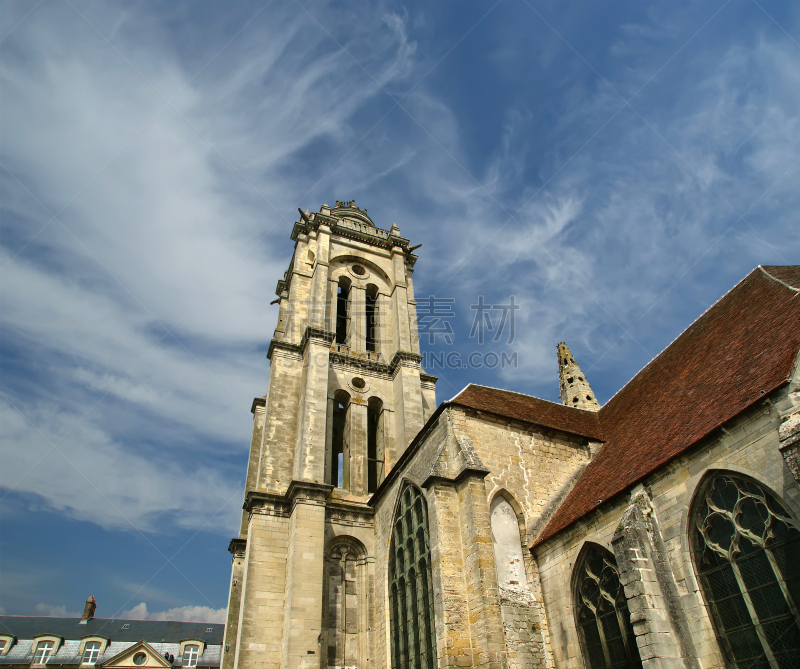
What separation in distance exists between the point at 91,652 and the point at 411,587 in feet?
85.7

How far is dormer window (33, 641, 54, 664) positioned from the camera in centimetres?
2814

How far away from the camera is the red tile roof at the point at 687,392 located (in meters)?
8.87

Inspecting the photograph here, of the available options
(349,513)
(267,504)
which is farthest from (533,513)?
(267,504)

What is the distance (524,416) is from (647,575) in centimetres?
630

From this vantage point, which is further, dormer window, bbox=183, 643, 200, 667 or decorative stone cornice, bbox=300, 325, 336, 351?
dormer window, bbox=183, 643, 200, 667

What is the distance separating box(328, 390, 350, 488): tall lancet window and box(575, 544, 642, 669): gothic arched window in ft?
31.3

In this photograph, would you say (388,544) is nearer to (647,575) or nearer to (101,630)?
(647,575)

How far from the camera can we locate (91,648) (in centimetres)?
2961

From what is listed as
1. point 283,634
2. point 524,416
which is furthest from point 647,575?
point 283,634

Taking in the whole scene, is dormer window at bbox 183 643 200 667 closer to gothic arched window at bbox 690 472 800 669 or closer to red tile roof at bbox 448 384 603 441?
red tile roof at bbox 448 384 603 441

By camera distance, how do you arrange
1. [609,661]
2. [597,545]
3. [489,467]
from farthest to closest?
[489,467], [597,545], [609,661]

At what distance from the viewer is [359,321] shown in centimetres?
2345

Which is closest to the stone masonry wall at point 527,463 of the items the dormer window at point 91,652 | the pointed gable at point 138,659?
the pointed gable at point 138,659

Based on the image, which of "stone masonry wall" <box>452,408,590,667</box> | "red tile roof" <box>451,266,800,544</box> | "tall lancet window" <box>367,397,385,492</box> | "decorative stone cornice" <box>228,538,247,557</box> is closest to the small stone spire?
"red tile roof" <box>451,266,800,544</box>
